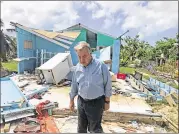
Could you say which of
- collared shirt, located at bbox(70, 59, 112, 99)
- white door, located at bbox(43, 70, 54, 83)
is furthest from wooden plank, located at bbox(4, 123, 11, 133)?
white door, located at bbox(43, 70, 54, 83)

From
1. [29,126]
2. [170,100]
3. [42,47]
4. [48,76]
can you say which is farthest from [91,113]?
[42,47]

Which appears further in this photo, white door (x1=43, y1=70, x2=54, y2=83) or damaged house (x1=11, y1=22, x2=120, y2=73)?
damaged house (x1=11, y1=22, x2=120, y2=73)

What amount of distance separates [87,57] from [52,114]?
4.16 meters

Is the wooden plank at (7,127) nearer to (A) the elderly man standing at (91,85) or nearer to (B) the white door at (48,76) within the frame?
(A) the elderly man standing at (91,85)

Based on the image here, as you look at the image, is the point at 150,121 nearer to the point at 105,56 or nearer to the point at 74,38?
the point at 105,56

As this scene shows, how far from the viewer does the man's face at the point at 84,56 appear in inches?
111

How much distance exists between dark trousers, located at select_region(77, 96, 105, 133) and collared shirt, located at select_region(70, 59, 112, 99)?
0.09 metres

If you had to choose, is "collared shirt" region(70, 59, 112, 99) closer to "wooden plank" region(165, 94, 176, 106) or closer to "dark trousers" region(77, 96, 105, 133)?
"dark trousers" region(77, 96, 105, 133)

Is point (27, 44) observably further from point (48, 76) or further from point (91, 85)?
point (91, 85)

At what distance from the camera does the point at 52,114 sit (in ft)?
21.6

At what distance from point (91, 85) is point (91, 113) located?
0.39m

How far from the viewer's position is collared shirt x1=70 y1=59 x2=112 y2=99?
289 cm

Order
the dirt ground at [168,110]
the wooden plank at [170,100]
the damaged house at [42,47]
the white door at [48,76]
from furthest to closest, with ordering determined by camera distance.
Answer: the damaged house at [42,47] → the white door at [48,76] → the wooden plank at [170,100] → the dirt ground at [168,110]

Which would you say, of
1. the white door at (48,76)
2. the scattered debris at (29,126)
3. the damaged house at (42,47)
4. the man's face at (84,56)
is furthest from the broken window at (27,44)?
the man's face at (84,56)
